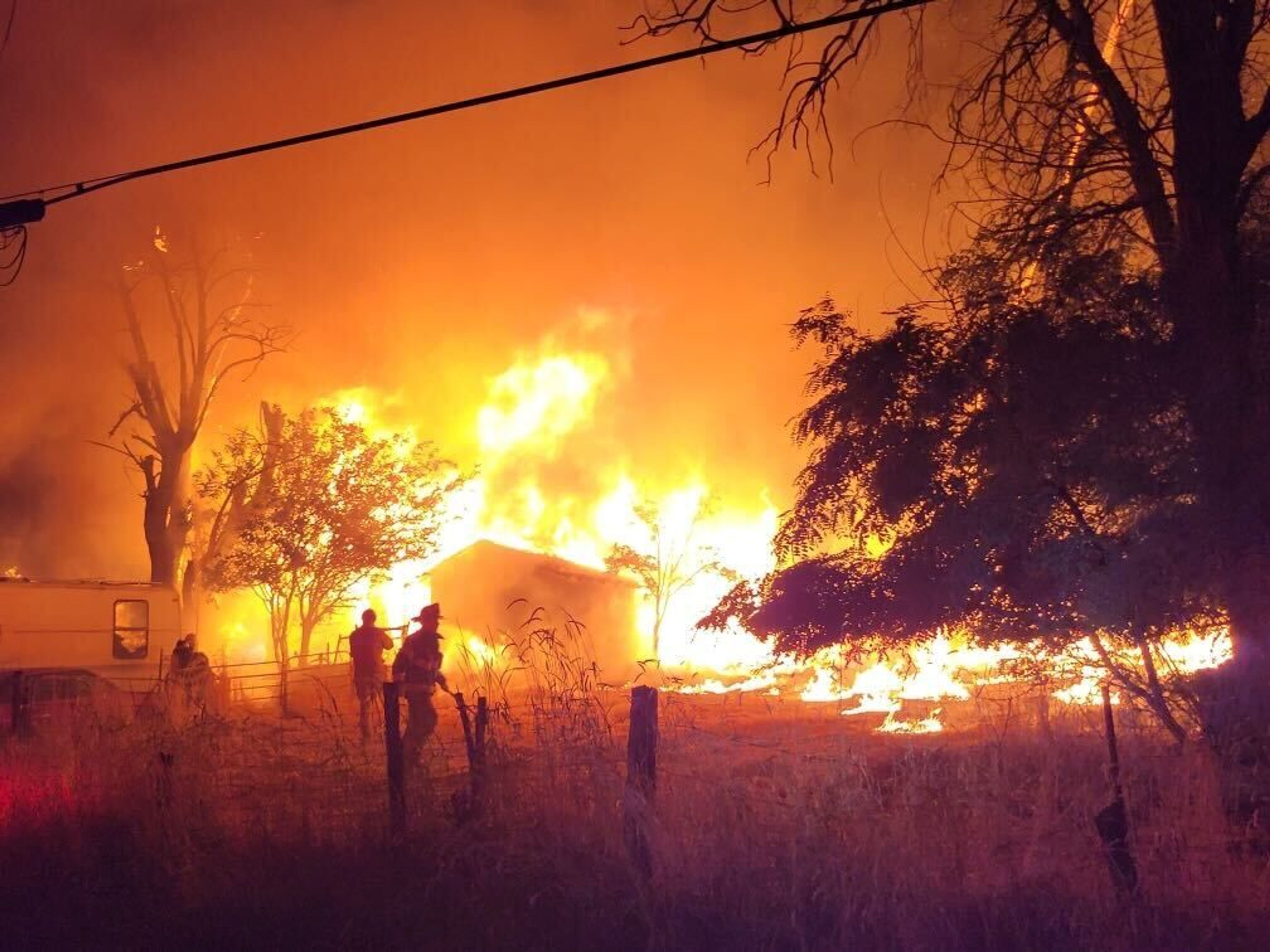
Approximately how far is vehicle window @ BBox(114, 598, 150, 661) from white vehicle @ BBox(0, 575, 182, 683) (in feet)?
0.04

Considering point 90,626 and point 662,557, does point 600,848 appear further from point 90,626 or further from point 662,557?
point 662,557

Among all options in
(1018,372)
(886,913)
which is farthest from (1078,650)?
(886,913)

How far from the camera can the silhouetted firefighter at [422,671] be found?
10.1m

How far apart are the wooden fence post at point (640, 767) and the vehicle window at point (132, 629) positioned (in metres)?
17.0

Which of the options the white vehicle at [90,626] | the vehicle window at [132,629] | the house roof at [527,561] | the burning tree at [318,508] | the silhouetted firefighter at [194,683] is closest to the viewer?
the silhouetted firefighter at [194,683]

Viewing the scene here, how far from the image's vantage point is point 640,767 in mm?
6059

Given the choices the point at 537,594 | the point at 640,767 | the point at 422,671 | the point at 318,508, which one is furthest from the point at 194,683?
the point at 537,594

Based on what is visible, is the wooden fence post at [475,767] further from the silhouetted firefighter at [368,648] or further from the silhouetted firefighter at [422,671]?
the silhouetted firefighter at [368,648]

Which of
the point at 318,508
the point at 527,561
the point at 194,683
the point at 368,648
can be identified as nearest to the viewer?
the point at 194,683

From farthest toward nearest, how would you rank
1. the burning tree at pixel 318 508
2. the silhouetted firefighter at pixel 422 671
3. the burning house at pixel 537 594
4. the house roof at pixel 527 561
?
the house roof at pixel 527 561 → the burning house at pixel 537 594 → the burning tree at pixel 318 508 → the silhouetted firefighter at pixel 422 671

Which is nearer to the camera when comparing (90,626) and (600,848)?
(600,848)

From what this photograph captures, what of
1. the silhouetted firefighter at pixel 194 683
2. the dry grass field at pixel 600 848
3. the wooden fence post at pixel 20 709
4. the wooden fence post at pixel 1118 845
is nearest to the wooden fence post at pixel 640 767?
the dry grass field at pixel 600 848

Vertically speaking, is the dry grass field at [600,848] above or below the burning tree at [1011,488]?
below

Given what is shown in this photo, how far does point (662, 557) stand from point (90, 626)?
26697 millimetres
